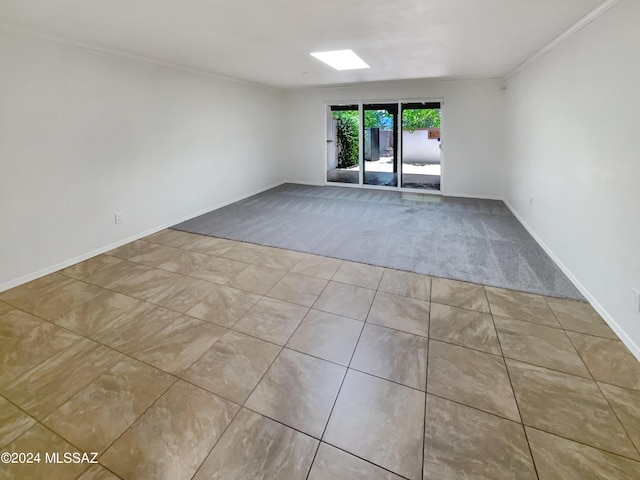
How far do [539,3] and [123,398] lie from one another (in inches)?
158

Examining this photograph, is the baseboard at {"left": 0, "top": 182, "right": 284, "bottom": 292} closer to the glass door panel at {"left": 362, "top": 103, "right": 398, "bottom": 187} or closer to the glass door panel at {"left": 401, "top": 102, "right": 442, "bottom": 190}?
the glass door panel at {"left": 362, "top": 103, "right": 398, "bottom": 187}

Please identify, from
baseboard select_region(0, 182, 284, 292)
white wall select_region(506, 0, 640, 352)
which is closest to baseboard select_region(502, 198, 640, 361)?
white wall select_region(506, 0, 640, 352)

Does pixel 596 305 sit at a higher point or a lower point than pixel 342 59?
lower

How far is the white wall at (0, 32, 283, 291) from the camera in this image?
2.96 m

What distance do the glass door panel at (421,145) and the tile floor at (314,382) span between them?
5.00 m

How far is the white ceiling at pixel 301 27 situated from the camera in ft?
7.86

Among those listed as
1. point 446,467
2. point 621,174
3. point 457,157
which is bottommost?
point 446,467

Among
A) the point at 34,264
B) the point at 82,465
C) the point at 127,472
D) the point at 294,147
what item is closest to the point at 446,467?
the point at 127,472

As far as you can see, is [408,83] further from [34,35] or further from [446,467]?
[446,467]

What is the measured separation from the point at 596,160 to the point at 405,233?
219 cm

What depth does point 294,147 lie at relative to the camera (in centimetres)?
783

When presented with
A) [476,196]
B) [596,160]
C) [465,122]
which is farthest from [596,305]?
[465,122]

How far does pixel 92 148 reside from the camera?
3590 mm

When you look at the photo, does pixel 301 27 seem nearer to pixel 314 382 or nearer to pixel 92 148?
pixel 92 148
